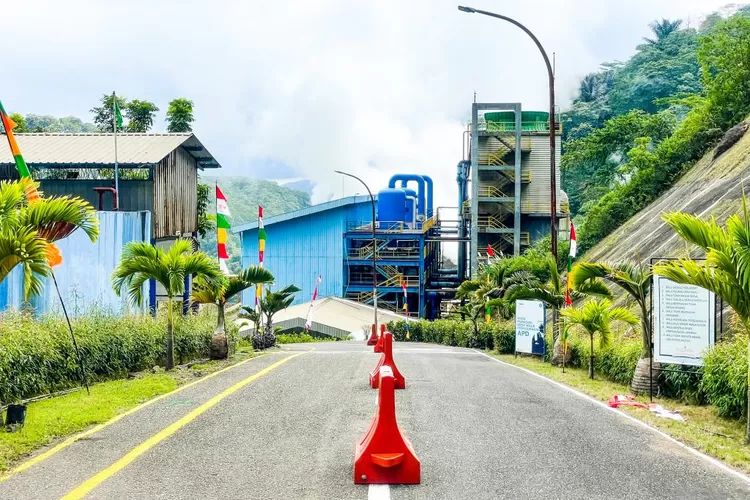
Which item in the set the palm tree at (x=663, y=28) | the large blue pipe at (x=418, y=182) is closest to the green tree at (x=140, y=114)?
the large blue pipe at (x=418, y=182)

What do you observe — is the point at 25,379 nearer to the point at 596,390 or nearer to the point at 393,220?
the point at 596,390

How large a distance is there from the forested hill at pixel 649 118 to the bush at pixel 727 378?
28.2 metres

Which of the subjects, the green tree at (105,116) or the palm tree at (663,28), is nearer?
the green tree at (105,116)

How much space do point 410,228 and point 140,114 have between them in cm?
2285

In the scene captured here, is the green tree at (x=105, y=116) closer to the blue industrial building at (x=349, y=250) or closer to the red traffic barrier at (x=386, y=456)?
the blue industrial building at (x=349, y=250)

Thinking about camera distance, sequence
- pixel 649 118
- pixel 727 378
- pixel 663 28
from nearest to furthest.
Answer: pixel 727 378
pixel 649 118
pixel 663 28

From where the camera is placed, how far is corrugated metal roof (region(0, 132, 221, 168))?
1197 inches

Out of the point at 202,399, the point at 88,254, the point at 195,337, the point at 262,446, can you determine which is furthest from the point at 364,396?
the point at 88,254

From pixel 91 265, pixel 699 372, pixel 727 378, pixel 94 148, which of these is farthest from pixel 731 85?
pixel 91 265

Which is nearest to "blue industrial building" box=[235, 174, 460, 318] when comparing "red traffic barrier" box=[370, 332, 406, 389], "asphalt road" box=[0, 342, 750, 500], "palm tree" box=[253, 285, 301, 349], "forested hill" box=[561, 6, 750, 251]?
"forested hill" box=[561, 6, 750, 251]

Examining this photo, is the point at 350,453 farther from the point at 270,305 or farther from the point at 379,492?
the point at 270,305

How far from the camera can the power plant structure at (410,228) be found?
196 feet

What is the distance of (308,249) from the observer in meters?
60.8

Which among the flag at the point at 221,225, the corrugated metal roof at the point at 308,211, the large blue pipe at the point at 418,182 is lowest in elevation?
the flag at the point at 221,225
